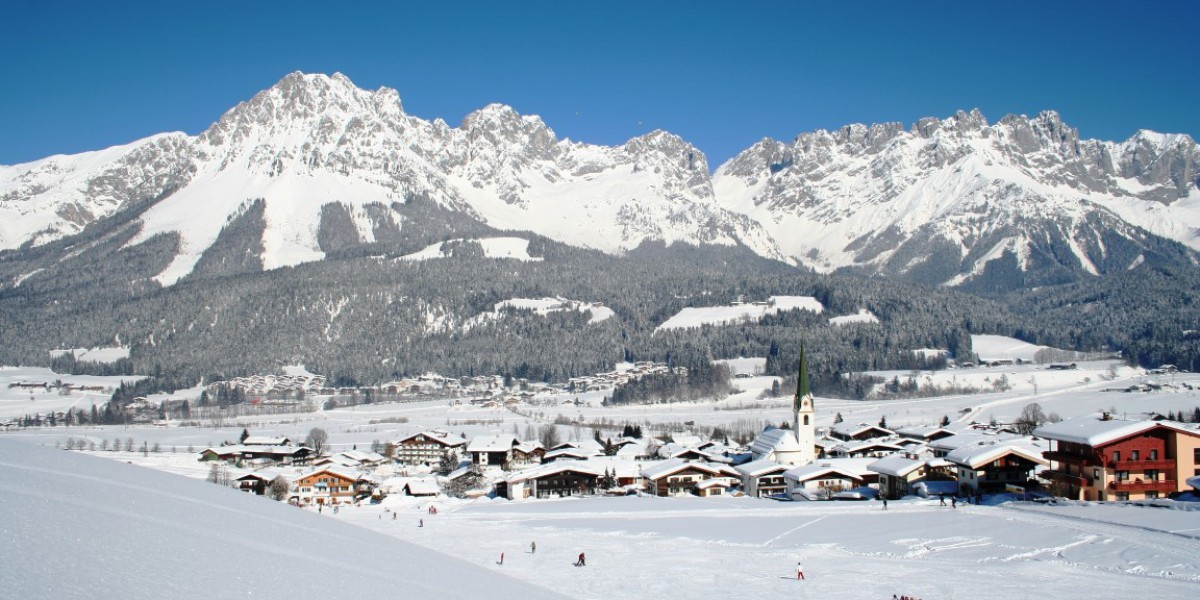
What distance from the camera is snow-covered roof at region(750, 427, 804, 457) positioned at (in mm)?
64125

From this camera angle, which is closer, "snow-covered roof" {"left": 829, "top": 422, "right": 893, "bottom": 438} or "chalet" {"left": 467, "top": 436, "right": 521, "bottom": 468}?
"chalet" {"left": 467, "top": 436, "right": 521, "bottom": 468}

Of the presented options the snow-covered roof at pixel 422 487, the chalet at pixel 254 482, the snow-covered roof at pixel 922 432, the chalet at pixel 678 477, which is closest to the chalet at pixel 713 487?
the chalet at pixel 678 477

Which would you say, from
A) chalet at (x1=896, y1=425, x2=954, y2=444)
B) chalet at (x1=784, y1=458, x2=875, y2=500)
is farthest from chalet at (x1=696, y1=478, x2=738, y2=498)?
chalet at (x1=896, y1=425, x2=954, y2=444)

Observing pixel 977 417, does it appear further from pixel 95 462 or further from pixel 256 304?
pixel 256 304

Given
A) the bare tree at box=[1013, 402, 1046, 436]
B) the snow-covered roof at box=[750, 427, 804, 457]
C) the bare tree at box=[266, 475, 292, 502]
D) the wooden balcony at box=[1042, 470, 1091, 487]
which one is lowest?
the bare tree at box=[266, 475, 292, 502]

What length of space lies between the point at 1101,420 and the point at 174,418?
109683mm

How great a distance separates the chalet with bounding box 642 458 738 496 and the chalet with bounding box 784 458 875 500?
472 centimetres

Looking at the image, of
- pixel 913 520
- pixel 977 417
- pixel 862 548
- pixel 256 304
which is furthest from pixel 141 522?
pixel 256 304

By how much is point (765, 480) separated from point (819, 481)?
3894 mm

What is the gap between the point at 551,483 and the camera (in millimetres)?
62062

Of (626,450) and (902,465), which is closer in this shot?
(902,465)

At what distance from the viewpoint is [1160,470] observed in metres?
42.7

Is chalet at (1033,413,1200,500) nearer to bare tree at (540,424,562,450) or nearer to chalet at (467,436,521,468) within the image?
chalet at (467,436,521,468)

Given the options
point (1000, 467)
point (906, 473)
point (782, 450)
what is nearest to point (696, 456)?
point (782, 450)
